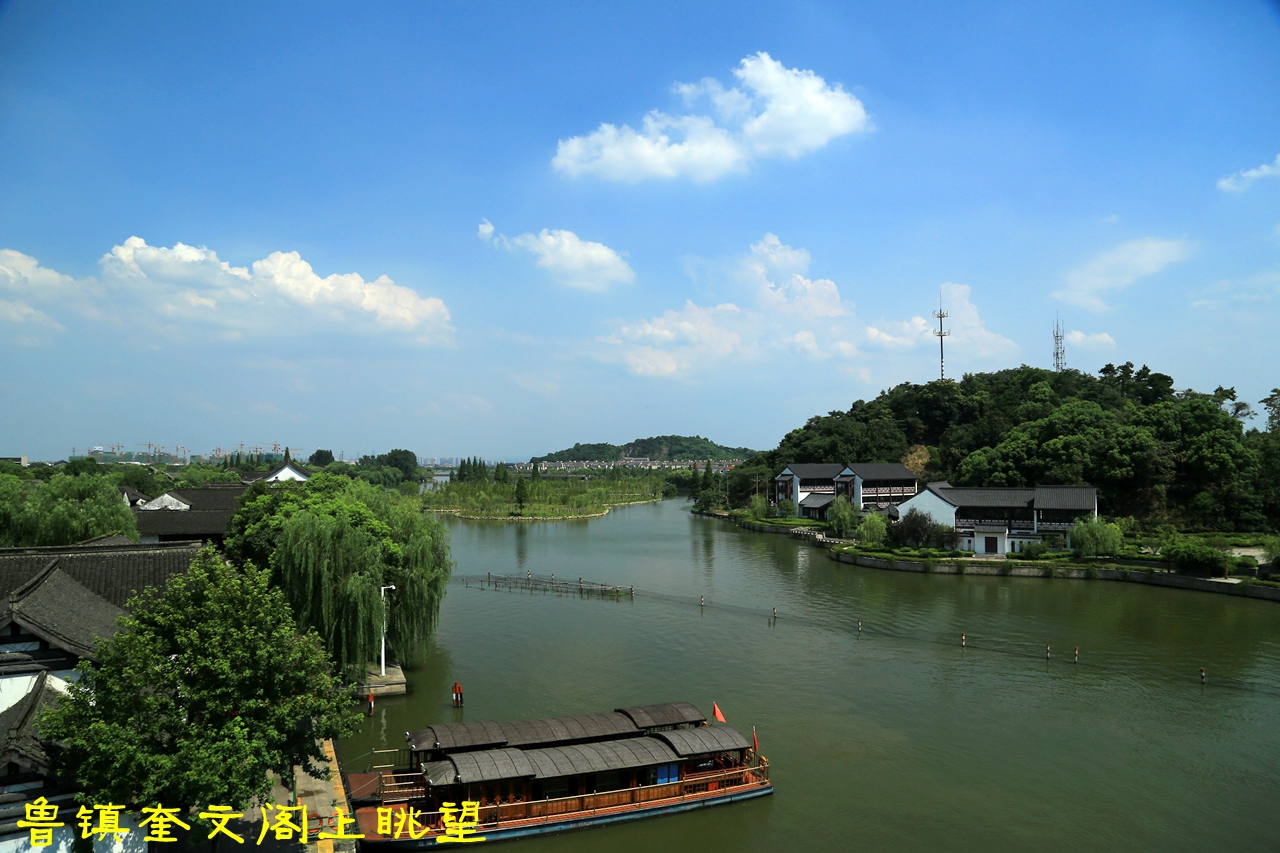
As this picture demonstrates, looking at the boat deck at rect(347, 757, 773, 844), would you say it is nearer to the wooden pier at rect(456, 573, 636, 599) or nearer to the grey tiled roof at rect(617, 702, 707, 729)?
the grey tiled roof at rect(617, 702, 707, 729)

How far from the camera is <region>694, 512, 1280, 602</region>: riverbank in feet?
113

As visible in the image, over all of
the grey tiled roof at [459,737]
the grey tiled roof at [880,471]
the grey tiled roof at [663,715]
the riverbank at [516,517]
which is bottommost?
the grey tiled roof at [663,715]

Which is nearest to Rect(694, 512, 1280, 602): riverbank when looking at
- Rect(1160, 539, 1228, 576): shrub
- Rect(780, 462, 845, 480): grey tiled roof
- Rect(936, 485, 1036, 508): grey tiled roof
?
Rect(1160, 539, 1228, 576): shrub

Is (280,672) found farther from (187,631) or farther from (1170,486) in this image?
(1170,486)

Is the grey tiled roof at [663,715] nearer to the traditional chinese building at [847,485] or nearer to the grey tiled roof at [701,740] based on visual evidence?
the grey tiled roof at [701,740]

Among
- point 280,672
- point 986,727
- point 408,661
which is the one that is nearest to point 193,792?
point 280,672

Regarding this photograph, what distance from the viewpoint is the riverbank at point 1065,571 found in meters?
34.6

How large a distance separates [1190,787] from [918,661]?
9.50 meters

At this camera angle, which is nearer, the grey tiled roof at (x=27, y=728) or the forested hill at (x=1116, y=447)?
the grey tiled roof at (x=27, y=728)

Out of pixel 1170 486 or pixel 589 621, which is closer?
pixel 589 621

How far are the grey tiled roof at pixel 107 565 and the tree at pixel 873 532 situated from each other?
133 ft

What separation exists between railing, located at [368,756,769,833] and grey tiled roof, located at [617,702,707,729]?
1.30 m

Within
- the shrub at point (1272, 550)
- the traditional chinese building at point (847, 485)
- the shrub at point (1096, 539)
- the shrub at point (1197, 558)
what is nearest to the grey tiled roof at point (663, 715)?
the shrub at point (1197, 558)

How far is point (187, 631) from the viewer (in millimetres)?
10977
